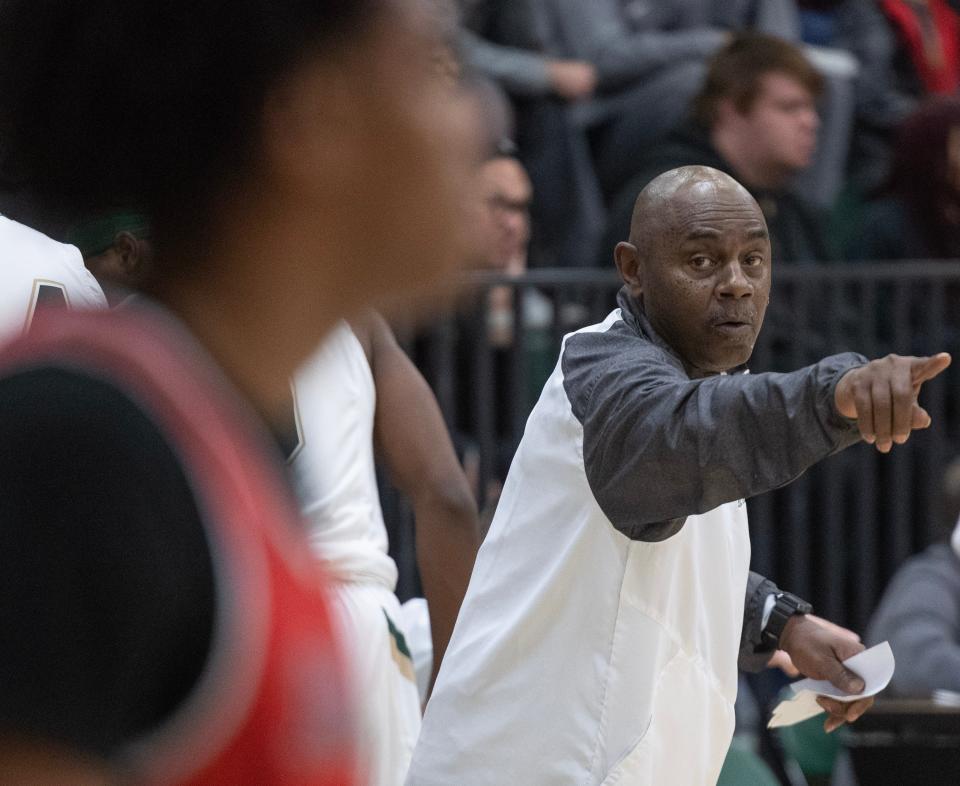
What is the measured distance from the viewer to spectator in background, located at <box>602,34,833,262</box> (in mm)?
6172

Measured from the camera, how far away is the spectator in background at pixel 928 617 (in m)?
5.30

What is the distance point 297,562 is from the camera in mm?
1261

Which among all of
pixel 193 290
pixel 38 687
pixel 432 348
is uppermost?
pixel 193 290

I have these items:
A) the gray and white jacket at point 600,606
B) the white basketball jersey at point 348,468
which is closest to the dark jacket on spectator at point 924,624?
the white basketball jersey at point 348,468

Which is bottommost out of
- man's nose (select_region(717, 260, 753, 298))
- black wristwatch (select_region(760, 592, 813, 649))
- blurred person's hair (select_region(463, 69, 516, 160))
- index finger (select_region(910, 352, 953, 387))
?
black wristwatch (select_region(760, 592, 813, 649))

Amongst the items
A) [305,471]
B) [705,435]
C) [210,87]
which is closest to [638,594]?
[705,435]

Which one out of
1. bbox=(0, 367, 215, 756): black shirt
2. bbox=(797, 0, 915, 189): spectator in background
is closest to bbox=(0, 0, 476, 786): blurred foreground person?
bbox=(0, 367, 215, 756): black shirt

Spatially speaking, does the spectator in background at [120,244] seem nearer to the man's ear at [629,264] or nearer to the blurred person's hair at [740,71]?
the man's ear at [629,264]

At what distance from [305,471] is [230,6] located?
0.36 metres

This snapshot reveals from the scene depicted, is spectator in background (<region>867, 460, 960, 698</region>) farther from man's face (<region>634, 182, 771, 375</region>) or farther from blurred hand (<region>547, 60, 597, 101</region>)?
man's face (<region>634, 182, 771, 375</region>)

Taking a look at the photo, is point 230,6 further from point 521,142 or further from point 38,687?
point 521,142

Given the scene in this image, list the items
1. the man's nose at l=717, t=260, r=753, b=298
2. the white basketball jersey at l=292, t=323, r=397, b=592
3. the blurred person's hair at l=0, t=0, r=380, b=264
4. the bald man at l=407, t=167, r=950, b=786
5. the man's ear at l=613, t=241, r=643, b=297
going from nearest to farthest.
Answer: the blurred person's hair at l=0, t=0, r=380, b=264 → the bald man at l=407, t=167, r=950, b=786 → the man's nose at l=717, t=260, r=753, b=298 → the man's ear at l=613, t=241, r=643, b=297 → the white basketball jersey at l=292, t=323, r=397, b=592

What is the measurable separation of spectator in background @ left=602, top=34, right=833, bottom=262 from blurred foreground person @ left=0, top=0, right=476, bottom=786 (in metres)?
4.79

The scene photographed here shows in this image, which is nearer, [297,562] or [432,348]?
[297,562]
